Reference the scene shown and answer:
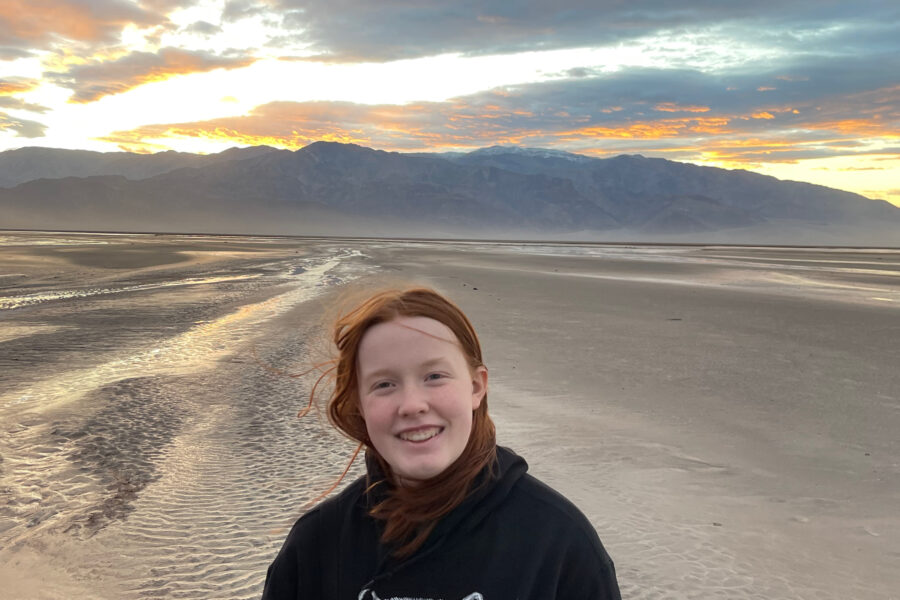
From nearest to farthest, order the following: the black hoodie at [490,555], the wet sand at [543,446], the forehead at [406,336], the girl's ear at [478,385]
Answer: the black hoodie at [490,555] < the forehead at [406,336] < the girl's ear at [478,385] < the wet sand at [543,446]

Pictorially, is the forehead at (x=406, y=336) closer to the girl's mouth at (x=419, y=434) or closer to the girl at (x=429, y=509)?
the girl at (x=429, y=509)

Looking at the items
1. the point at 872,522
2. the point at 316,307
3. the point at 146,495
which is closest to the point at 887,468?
the point at 872,522

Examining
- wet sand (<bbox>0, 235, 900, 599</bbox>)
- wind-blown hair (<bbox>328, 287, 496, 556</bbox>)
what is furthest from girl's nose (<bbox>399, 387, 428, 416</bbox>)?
wet sand (<bbox>0, 235, 900, 599</bbox>)

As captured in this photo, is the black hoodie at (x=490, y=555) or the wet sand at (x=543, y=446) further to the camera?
the wet sand at (x=543, y=446)

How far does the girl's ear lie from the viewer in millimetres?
1555

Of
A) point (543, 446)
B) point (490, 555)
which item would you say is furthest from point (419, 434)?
point (543, 446)

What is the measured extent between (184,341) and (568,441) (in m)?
6.58

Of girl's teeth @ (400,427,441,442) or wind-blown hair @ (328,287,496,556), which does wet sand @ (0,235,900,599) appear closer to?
wind-blown hair @ (328,287,496,556)

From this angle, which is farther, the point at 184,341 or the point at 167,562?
the point at 184,341

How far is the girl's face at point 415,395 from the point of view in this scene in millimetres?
1386

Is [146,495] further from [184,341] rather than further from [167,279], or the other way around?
[167,279]

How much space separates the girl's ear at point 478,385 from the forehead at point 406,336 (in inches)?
4.7

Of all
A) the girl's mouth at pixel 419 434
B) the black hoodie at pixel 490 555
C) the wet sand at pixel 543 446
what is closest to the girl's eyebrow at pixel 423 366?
the girl's mouth at pixel 419 434

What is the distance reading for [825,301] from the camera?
1647cm
